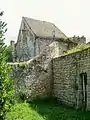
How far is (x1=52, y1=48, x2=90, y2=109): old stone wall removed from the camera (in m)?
15.1

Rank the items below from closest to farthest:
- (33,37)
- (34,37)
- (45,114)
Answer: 1. (45,114)
2. (34,37)
3. (33,37)

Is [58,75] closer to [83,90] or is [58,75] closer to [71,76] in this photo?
[71,76]

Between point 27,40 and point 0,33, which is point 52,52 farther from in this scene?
point 27,40

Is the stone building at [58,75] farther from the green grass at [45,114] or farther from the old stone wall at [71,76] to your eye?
the green grass at [45,114]

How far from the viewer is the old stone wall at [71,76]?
15.1 meters

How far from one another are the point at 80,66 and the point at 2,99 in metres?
5.36

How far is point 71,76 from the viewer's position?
16531mm

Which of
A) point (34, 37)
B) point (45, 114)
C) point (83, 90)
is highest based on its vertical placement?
point (34, 37)

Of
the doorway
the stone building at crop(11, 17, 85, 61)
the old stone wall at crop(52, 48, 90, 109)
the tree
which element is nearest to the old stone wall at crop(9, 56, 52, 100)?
the old stone wall at crop(52, 48, 90, 109)

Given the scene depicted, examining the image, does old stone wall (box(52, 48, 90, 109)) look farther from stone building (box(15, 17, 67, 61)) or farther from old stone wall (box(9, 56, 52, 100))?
stone building (box(15, 17, 67, 61))

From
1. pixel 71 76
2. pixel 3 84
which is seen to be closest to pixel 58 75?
pixel 71 76

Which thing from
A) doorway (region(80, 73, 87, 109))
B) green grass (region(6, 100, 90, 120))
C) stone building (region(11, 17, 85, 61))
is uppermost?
stone building (region(11, 17, 85, 61))

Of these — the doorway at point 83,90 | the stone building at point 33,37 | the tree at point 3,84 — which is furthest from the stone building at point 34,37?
the tree at point 3,84

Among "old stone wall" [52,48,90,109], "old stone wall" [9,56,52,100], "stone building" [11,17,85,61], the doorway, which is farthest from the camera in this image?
"stone building" [11,17,85,61]
